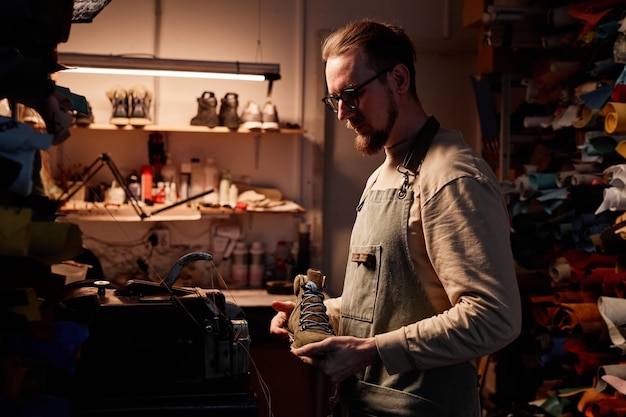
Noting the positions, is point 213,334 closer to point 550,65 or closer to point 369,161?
point 550,65

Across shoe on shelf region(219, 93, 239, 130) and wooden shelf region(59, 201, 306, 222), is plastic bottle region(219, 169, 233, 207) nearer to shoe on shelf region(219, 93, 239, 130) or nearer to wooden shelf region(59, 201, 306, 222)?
wooden shelf region(59, 201, 306, 222)

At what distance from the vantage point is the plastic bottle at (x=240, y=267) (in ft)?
16.6

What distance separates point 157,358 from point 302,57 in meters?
3.77

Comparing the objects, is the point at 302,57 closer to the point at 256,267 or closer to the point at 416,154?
the point at 256,267

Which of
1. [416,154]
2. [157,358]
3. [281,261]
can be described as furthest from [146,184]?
[157,358]

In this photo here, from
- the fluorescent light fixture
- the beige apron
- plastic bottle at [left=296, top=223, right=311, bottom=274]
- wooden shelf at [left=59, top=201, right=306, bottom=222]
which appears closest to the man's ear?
the beige apron

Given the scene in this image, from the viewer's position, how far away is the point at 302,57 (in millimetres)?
5242

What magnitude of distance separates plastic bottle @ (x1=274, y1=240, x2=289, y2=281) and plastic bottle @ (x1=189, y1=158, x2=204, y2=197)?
26.1 inches

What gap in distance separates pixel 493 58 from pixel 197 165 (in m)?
1.99

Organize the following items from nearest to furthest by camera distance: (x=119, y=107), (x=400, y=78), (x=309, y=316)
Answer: (x=309, y=316) → (x=400, y=78) → (x=119, y=107)

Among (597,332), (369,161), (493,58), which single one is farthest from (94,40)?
(597,332)

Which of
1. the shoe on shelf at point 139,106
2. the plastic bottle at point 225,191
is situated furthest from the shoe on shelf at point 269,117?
the shoe on shelf at point 139,106

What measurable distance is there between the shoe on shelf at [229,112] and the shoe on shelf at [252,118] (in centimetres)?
5

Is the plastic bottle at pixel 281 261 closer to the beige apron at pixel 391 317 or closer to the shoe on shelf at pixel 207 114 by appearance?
the shoe on shelf at pixel 207 114
